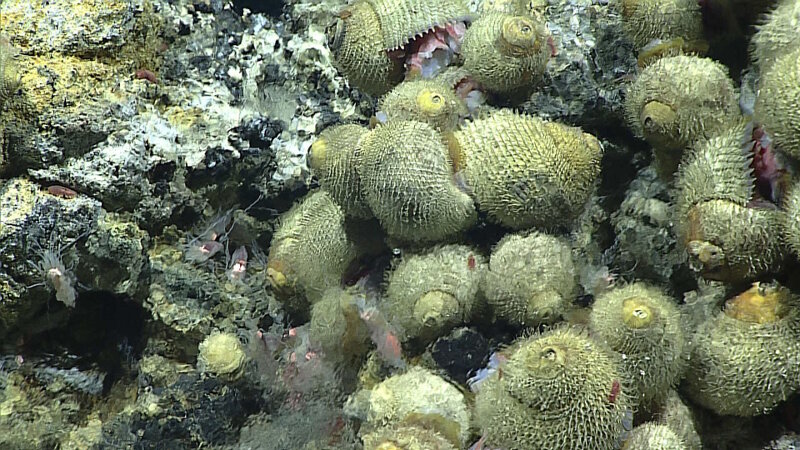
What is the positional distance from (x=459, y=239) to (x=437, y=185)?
0.82 feet

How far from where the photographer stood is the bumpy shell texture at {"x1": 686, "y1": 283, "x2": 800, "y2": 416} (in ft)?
5.74

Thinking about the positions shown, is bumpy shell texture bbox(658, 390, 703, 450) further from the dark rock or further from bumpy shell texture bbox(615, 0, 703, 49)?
bumpy shell texture bbox(615, 0, 703, 49)

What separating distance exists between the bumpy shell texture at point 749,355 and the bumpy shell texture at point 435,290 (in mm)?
688

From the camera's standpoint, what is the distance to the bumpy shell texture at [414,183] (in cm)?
213

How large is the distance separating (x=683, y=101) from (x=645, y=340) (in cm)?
75

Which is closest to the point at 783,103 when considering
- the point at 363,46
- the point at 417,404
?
the point at 417,404

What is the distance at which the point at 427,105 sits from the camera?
2.26m

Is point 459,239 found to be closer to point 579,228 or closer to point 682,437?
point 579,228

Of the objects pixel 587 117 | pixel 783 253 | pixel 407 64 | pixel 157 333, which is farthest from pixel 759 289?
pixel 157 333

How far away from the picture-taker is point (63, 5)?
99.0 inches

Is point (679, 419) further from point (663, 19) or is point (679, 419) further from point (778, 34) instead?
point (663, 19)

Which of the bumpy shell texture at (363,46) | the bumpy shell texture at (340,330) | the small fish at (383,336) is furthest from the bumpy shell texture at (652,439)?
the bumpy shell texture at (363,46)

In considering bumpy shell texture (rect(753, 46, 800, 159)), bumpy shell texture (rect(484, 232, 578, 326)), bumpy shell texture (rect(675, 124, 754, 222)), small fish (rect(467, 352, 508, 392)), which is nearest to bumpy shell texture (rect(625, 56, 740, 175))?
bumpy shell texture (rect(675, 124, 754, 222))

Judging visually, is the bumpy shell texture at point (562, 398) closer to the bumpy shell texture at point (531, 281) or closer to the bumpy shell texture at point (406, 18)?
the bumpy shell texture at point (531, 281)
